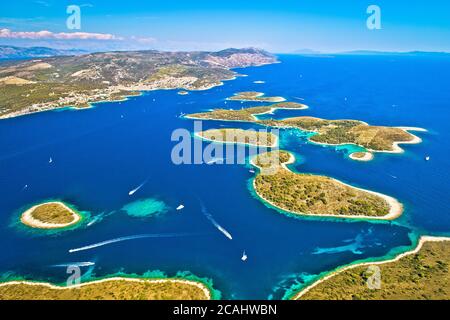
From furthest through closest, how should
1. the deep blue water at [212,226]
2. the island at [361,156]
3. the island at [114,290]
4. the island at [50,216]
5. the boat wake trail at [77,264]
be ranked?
the island at [361,156], the island at [50,216], the boat wake trail at [77,264], the deep blue water at [212,226], the island at [114,290]

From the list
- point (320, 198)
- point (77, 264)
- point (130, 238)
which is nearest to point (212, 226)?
point (130, 238)

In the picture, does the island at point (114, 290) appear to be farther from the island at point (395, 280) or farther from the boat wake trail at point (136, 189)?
the boat wake trail at point (136, 189)

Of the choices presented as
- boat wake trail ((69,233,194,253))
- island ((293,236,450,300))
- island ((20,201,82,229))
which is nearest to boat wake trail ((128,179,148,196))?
island ((20,201,82,229))

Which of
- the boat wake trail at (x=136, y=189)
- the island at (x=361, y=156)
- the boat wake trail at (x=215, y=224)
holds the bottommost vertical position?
the boat wake trail at (x=215, y=224)

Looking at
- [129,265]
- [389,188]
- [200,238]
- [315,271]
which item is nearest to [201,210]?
[200,238]

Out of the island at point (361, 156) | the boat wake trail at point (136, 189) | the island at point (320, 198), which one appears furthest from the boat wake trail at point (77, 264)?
the island at point (361, 156)

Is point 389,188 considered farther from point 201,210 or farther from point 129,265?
point 129,265
